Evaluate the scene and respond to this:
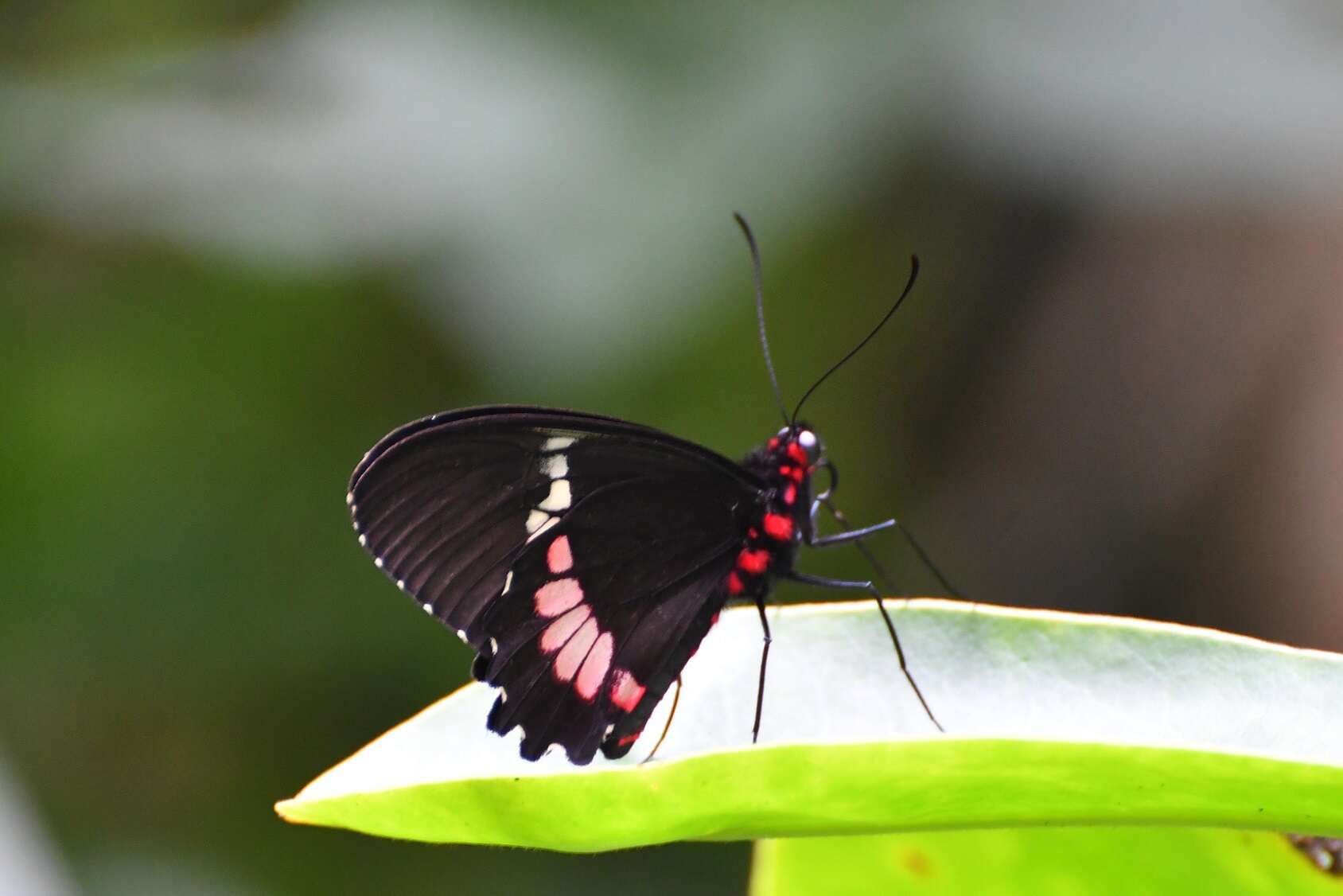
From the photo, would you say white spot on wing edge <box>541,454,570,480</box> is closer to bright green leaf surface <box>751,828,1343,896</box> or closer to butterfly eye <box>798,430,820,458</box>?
butterfly eye <box>798,430,820,458</box>

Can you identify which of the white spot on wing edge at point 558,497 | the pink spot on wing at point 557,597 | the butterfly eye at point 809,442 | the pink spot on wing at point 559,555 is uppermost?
the white spot on wing edge at point 558,497

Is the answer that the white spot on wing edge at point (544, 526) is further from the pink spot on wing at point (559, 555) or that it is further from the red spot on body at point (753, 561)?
the red spot on body at point (753, 561)

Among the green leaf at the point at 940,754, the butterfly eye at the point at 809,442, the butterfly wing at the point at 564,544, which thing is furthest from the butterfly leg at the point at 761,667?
the butterfly eye at the point at 809,442

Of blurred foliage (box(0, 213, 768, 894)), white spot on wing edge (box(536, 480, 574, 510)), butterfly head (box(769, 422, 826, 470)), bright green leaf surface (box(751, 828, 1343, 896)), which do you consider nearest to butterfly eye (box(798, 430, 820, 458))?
butterfly head (box(769, 422, 826, 470))

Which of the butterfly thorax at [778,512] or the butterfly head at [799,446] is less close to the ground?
the butterfly head at [799,446]

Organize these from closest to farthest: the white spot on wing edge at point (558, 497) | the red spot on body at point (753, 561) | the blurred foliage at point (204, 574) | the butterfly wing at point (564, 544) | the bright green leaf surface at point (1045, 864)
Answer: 1. the bright green leaf surface at point (1045, 864)
2. the butterfly wing at point (564, 544)
3. the white spot on wing edge at point (558, 497)
4. the red spot on body at point (753, 561)
5. the blurred foliage at point (204, 574)

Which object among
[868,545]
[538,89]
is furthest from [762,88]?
[868,545]

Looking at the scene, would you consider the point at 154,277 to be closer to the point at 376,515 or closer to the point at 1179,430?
the point at 376,515
